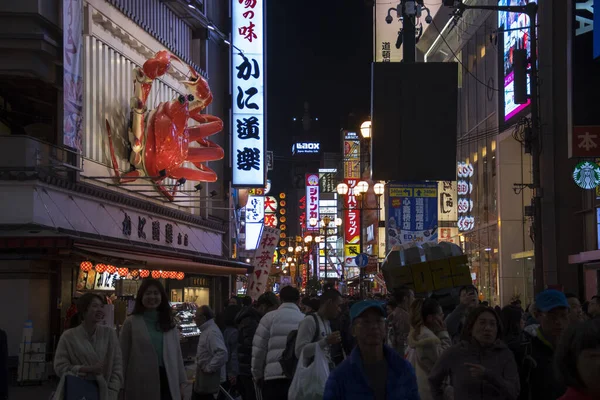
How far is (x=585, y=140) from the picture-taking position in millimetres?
18109

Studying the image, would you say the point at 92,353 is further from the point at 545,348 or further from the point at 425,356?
the point at 545,348

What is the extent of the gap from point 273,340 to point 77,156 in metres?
15.0

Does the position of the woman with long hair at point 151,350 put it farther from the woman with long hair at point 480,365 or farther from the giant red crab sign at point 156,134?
the giant red crab sign at point 156,134

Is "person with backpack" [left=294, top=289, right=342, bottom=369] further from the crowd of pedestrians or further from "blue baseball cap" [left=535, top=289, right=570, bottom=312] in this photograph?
"blue baseball cap" [left=535, top=289, right=570, bottom=312]

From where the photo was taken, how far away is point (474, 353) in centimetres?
688

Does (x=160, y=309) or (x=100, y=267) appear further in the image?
(x=100, y=267)

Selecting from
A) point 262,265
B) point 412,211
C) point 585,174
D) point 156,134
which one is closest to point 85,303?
point 585,174

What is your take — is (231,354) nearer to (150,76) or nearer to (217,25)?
(150,76)

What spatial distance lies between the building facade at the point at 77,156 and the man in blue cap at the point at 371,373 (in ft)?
51.3

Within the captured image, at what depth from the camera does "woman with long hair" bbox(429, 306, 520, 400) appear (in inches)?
262

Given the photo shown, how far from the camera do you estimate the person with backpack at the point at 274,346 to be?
10.3 metres

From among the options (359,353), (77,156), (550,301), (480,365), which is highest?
(77,156)

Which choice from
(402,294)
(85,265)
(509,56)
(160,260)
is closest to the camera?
(402,294)

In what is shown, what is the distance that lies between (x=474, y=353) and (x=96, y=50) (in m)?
21.8
